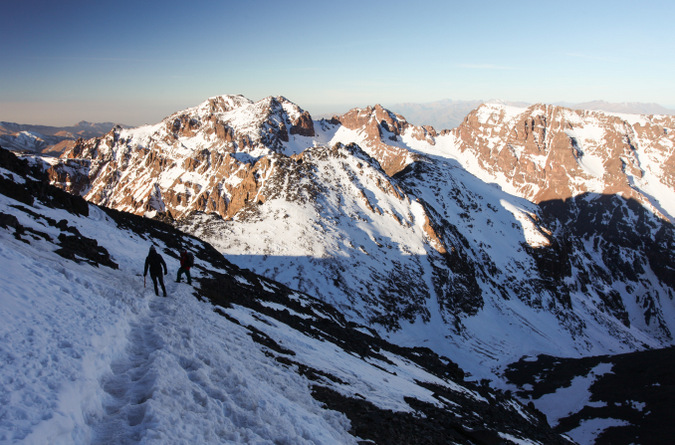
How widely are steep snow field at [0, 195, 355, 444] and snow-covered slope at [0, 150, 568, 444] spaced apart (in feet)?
0.12

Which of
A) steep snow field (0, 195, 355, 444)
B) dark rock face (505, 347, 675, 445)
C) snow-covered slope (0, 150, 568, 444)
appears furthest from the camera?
dark rock face (505, 347, 675, 445)

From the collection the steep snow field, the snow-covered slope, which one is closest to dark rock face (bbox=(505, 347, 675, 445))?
the snow-covered slope

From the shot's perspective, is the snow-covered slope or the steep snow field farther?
the snow-covered slope

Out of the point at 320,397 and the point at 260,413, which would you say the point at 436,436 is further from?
the point at 260,413

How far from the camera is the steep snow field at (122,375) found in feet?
23.6

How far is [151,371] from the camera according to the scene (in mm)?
9508

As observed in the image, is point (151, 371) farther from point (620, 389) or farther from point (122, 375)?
point (620, 389)

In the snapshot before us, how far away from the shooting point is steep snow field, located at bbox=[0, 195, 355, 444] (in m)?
7.20

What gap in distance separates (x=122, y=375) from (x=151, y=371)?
788 mm

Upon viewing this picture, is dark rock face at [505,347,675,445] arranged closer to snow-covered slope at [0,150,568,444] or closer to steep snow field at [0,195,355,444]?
snow-covered slope at [0,150,568,444]

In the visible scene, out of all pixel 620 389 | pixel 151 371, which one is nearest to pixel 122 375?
pixel 151 371

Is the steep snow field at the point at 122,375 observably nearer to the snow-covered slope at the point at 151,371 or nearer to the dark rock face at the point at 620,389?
the snow-covered slope at the point at 151,371

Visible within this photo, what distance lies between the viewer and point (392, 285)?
70.8 m

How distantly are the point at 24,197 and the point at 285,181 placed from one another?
62495 millimetres
